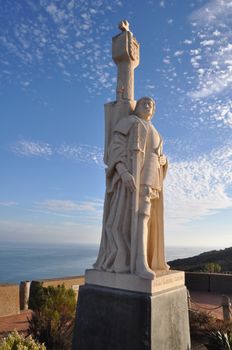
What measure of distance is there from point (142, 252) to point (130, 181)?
1.11 meters

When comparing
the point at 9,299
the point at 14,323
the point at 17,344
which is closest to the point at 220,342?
the point at 17,344

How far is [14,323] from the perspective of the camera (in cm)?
962

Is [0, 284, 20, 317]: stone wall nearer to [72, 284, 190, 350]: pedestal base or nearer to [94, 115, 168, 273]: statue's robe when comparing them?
[72, 284, 190, 350]: pedestal base

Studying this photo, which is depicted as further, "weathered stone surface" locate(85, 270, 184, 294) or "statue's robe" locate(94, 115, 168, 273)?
"statue's robe" locate(94, 115, 168, 273)

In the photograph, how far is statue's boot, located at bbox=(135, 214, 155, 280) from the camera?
5199 mm

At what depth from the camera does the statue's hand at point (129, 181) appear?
5.71 m

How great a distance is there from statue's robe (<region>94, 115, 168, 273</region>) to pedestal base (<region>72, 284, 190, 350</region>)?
1.52 feet

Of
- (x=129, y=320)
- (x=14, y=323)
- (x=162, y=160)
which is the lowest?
(x=14, y=323)

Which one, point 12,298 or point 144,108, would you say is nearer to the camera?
point 144,108

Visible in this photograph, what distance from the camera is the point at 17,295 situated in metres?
11.1

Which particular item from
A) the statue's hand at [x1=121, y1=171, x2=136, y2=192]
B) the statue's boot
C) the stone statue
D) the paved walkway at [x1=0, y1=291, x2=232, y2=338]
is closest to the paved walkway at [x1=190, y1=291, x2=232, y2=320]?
the paved walkway at [x1=0, y1=291, x2=232, y2=338]

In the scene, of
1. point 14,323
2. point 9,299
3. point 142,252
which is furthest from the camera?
point 9,299

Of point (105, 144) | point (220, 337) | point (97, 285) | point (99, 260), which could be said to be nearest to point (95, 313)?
point (97, 285)

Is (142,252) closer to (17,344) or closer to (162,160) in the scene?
(162,160)
